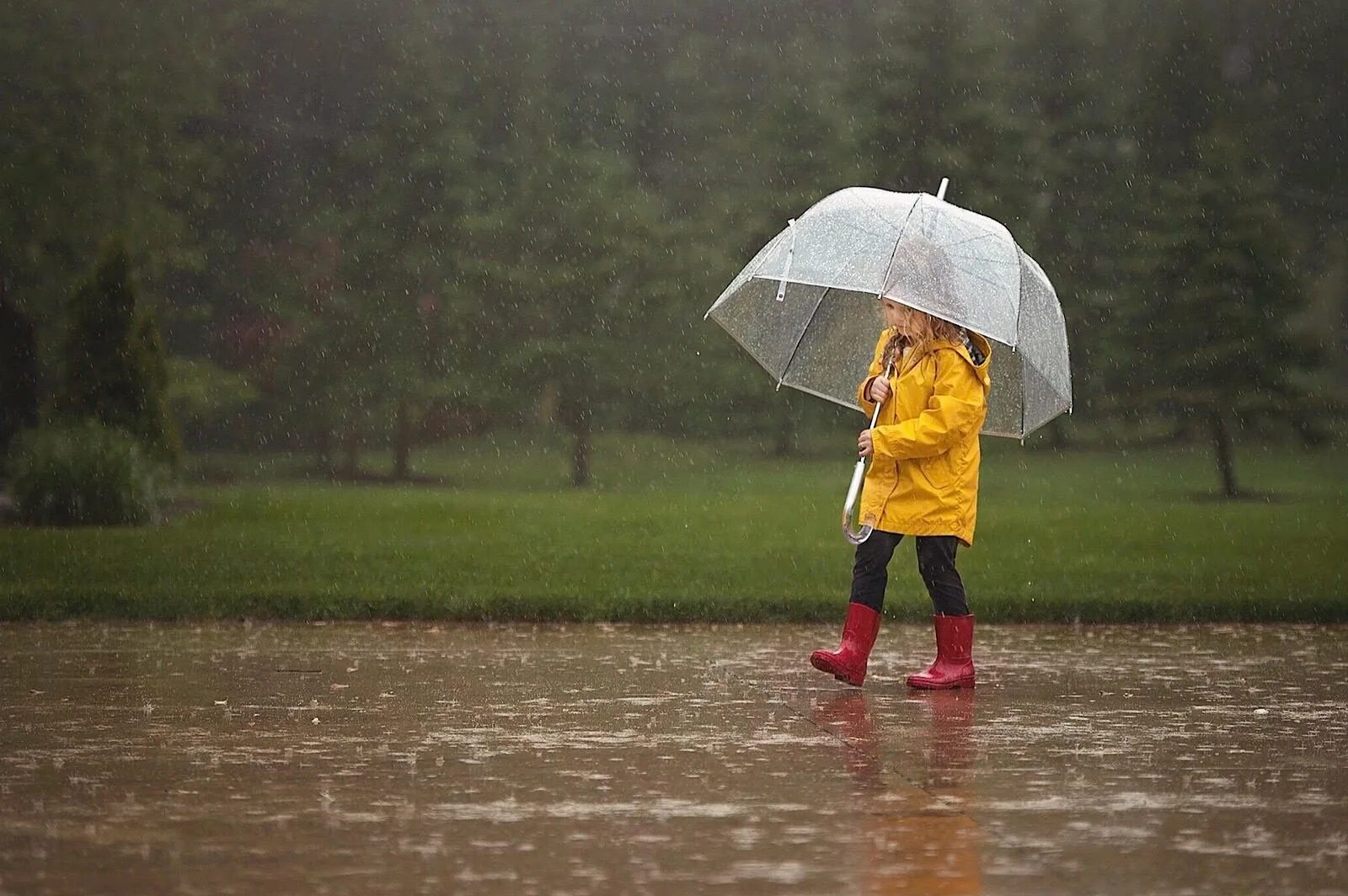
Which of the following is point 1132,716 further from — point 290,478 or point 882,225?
point 290,478

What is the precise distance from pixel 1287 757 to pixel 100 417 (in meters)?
12.9

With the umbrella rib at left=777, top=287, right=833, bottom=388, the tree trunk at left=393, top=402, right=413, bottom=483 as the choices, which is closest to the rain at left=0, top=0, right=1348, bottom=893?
the umbrella rib at left=777, top=287, right=833, bottom=388

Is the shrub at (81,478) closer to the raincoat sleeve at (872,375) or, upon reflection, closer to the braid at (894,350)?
the raincoat sleeve at (872,375)

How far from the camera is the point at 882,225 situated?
7156 millimetres

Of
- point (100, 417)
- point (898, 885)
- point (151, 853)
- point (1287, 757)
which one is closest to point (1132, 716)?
point (1287, 757)

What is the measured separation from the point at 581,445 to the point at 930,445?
18.2 metres

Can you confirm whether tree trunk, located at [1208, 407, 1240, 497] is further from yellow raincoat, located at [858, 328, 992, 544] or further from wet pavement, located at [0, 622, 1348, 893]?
yellow raincoat, located at [858, 328, 992, 544]

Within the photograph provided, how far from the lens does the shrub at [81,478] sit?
53.7 feet

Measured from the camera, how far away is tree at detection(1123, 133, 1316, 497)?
23.1 meters

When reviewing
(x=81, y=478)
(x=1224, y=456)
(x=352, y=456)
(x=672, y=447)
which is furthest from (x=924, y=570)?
(x=352, y=456)

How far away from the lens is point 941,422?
7195 mm

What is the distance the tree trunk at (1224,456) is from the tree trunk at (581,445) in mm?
7692

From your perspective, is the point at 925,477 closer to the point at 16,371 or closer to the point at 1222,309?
the point at 16,371

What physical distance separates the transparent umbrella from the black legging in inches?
3.3
